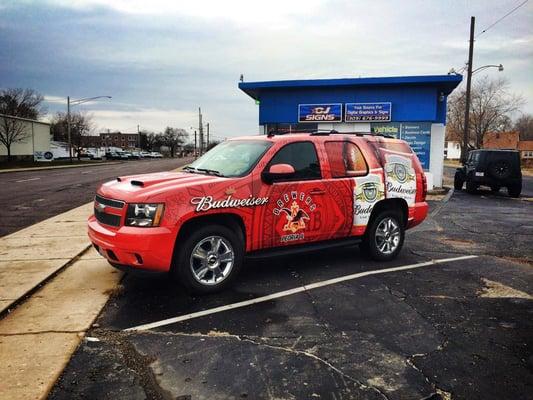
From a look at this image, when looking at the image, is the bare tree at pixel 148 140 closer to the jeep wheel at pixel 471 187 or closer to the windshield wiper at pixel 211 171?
the jeep wheel at pixel 471 187

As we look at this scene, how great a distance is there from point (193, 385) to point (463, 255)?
5.72 m

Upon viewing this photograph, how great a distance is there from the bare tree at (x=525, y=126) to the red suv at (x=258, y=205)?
5429 inches

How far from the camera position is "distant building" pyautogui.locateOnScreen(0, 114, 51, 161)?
5443 cm

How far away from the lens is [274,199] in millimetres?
5789

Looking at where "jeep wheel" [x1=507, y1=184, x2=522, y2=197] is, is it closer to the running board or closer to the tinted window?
the running board

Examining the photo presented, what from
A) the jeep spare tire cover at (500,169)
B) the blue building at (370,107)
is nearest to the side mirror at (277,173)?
the blue building at (370,107)

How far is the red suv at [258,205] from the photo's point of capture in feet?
16.6

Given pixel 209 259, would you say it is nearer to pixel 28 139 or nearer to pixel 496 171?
pixel 496 171

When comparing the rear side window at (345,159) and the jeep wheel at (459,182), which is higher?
the rear side window at (345,159)

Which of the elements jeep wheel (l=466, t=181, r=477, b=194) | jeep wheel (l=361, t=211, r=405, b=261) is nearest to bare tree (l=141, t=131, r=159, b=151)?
jeep wheel (l=466, t=181, r=477, b=194)

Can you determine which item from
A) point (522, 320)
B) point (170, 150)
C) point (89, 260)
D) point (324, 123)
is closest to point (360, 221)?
point (522, 320)

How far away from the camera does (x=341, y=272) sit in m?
6.51

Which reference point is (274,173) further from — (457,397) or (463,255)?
(463,255)

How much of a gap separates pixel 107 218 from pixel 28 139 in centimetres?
6300
